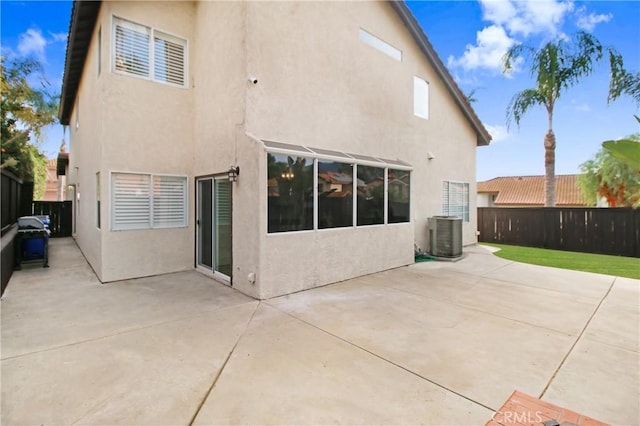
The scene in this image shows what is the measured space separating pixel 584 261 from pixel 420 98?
312 inches

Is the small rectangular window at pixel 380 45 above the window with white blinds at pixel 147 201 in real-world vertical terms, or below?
above

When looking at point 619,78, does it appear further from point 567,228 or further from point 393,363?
point 393,363

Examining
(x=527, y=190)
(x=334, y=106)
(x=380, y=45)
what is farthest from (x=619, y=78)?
(x=527, y=190)

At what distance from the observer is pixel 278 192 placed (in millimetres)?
6352

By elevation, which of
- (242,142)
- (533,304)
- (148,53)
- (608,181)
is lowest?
(533,304)

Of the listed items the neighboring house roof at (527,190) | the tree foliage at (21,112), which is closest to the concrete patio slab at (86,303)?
the tree foliage at (21,112)

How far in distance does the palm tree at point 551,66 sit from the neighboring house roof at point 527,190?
64.0ft

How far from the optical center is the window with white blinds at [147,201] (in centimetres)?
752

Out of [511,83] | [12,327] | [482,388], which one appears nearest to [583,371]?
[482,388]

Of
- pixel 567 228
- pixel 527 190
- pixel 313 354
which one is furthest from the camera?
pixel 527 190

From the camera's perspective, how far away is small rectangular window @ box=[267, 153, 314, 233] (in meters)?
6.27

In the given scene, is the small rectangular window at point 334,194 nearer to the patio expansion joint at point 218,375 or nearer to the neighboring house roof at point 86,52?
the patio expansion joint at point 218,375

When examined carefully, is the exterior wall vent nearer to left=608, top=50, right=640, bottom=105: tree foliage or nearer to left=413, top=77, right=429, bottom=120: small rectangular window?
left=413, top=77, right=429, bottom=120: small rectangular window

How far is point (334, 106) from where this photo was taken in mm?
8086
